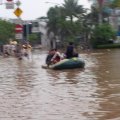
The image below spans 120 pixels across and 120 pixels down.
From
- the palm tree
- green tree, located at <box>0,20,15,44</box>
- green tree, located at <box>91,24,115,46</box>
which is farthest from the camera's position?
green tree, located at <box>0,20,15,44</box>

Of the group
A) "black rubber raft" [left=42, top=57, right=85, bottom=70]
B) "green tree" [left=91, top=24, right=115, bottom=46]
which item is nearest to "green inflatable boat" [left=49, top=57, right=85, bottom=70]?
"black rubber raft" [left=42, top=57, right=85, bottom=70]

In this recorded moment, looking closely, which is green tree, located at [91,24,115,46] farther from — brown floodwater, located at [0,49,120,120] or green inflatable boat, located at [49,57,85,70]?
brown floodwater, located at [0,49,120,120]

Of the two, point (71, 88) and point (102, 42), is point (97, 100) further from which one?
point (102, 42)

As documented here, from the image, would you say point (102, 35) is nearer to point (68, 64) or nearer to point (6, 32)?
point (6, 32)

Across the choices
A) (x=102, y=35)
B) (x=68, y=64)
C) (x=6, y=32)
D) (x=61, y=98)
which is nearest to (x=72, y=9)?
(x=6, y=32)

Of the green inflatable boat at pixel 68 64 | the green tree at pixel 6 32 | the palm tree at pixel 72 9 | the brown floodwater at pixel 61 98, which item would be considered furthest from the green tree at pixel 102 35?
the brown floodwater at pixel 61 98

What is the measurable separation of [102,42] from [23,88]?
4796 cm

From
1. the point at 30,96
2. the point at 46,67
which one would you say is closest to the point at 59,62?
the point at 46,67

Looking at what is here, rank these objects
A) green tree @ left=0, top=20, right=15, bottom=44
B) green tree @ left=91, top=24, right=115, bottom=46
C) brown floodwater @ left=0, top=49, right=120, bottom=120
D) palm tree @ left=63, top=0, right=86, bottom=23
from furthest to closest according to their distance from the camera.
A: green tree @ left=0, top=20, right=15, bottom=44 < palm tree @ left=63, top=0, right=86, bottom=23 < green tree @ left=91, top=24, right=115, bottom=46 < brown floodwater @ left=0, top=49, right=120, bottom=120

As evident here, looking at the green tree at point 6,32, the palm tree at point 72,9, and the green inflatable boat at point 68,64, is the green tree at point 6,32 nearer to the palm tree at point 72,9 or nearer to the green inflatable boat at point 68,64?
the palm tree at point 72,9

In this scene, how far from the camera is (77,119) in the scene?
971 centimetres

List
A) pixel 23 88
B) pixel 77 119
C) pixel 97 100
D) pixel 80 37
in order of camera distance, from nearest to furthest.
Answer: pixel 77 119, pixel 97 100, pixel 23 88, pixel 80 37

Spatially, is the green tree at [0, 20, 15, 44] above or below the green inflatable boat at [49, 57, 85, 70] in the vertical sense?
above

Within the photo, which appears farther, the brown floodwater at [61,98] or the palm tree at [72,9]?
the palm tree at [72,9]
